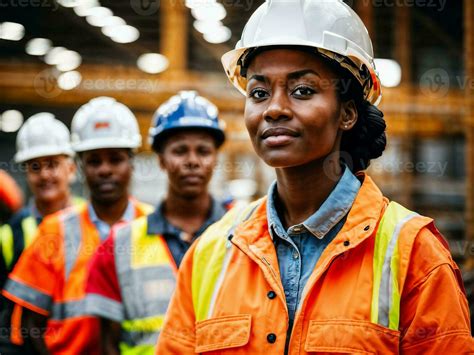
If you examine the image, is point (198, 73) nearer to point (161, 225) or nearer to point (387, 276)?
point (161, 225)

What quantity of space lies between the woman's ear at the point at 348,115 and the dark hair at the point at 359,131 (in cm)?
2

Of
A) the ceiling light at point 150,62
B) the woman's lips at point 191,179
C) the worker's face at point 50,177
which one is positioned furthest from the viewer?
the ceiling light at point 150,62

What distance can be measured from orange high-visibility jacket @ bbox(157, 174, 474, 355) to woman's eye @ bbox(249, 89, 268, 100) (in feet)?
1.45

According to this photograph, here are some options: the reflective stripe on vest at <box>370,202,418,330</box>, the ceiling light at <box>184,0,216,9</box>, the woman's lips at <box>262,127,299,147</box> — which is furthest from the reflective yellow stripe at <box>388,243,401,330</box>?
the ceiling light at <box>184,0,216,9</box>

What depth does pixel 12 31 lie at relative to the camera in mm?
14039

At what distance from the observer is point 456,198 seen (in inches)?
675

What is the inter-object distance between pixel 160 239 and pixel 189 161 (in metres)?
0.52

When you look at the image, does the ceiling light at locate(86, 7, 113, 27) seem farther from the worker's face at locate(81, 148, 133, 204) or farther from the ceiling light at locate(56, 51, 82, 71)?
the worker's face at locate(81, 148, 133, 204)

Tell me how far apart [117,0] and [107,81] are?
227 cm

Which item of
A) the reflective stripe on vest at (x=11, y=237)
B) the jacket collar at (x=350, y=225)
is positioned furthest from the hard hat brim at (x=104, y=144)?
the jacket collar at (x=350, y=225)

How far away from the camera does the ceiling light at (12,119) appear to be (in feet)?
57.9

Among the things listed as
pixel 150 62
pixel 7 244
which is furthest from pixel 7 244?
pixel 150 62

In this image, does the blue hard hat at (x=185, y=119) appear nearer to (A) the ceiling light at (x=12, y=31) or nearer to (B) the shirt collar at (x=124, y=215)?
(B) the shirt collar at (x=124, y=215)

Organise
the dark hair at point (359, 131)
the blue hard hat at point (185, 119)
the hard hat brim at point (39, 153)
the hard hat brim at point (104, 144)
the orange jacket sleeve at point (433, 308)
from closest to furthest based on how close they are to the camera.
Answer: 1. the orange jacket sleeve at point (433, 308)
2. the dark hair at point (359, 131)
3. the blue hard hat at point (185, 119)
4. the hard hat brim at point (104, 144)
5. the hard hat brim at point (39, 153)
